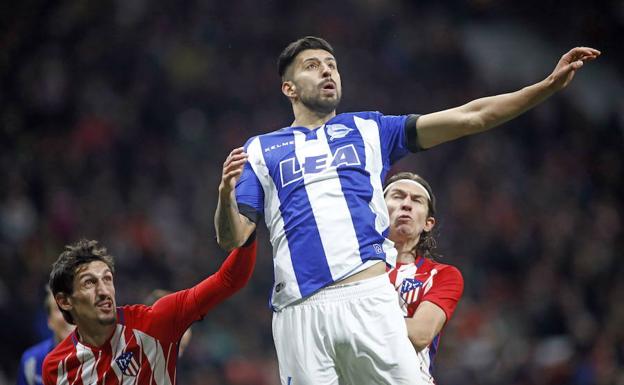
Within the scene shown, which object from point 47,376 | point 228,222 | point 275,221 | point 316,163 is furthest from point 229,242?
point 47,376

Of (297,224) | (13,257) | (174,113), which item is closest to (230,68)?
(174,113)

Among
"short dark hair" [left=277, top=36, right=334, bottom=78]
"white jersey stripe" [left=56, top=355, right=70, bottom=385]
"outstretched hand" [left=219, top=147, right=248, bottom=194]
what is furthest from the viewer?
"white jersey stripe" [left=56, top=355, right=70, bottom=385]

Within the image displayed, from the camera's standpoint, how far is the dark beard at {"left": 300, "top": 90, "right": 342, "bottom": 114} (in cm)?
423

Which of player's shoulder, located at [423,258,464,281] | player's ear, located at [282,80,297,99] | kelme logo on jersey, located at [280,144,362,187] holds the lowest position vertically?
player's shoulder, located at [423,258,464,281]

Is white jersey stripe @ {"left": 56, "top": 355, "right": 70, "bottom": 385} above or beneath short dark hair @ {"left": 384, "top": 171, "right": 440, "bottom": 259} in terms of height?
beneath

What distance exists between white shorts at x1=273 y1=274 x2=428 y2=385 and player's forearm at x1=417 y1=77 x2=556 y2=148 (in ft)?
2.25

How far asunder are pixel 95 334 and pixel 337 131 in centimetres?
161

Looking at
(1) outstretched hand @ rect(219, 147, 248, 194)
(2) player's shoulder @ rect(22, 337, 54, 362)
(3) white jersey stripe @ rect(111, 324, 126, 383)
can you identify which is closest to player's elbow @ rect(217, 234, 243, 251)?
(1) outstretched hand @ rect(219, 147, 248, 194)

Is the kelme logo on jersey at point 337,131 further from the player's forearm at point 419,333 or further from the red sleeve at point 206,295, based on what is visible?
the player's forearm at point 419,333

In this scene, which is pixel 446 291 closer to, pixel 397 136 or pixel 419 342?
pixel 419 342

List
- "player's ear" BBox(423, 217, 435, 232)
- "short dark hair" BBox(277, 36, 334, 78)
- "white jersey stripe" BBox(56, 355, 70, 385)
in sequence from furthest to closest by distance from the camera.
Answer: "player's ear" BBox(423, 217, 435, 232), "white jersey stripe" BBox(56, 355, 70, 385), "short dark hair" BBox(277, 36, 334, 78)

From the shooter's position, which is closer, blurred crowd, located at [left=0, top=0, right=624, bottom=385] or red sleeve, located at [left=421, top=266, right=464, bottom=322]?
red sleeve, located at [left=421, top=266, right=464, bottom=322]

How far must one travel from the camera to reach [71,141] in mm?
10953

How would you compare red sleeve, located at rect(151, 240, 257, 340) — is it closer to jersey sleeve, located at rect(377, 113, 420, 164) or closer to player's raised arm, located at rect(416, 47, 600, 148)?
jersey sleeve, located at rect(377, 113, 420, 164)
